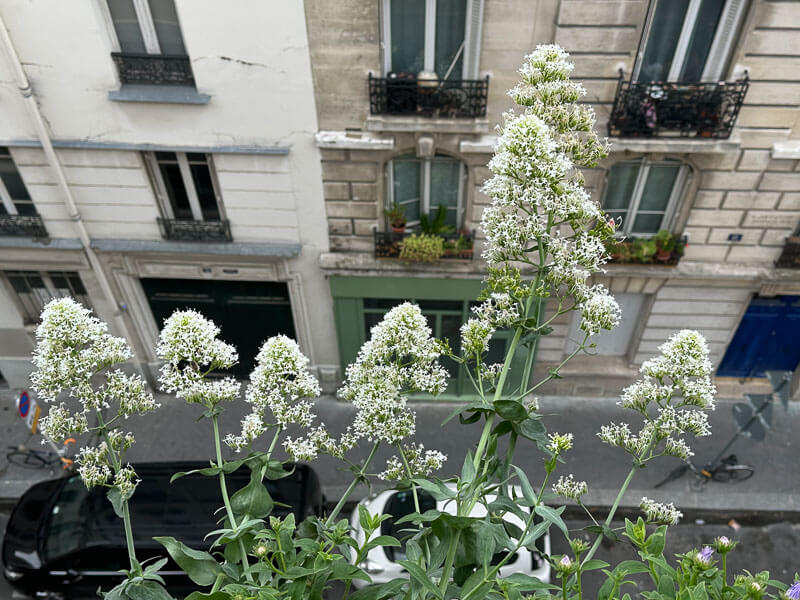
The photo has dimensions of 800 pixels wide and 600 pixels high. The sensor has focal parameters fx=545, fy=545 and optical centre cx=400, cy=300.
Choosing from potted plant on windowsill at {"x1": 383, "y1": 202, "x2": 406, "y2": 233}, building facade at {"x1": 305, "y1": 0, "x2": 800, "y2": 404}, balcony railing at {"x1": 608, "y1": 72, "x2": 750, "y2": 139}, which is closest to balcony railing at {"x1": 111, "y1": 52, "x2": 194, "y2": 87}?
building facade at {"x1": 305, "y1": 0, "x2": 800, "y2": 404}

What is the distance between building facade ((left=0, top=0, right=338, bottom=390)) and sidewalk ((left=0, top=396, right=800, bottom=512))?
1.55 m

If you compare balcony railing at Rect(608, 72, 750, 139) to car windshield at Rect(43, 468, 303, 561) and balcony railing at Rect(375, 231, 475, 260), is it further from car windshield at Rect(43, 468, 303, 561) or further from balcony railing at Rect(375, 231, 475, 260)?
car windshield at Rect(43, 468, 303, 561)

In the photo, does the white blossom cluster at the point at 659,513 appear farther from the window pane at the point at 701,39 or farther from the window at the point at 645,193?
the window pane at the point at 701,39

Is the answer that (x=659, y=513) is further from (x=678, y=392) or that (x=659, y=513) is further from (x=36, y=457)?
(x=36, y=457)

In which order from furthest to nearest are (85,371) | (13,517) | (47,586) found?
1. (13,517)
2. (47,586)
3. (85,371)

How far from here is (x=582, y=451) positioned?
43.0 ft

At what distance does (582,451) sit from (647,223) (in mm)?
5543

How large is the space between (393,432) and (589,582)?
9090 millimetres

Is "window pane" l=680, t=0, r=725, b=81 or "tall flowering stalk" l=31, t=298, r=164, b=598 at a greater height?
"window pane" l=680, t=0, r=725, b=81

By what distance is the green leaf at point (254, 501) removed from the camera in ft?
11.1

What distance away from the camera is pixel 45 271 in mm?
13023

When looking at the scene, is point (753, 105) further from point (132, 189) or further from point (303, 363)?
point (132, 189)

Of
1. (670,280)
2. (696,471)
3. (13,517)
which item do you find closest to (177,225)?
(13,517)

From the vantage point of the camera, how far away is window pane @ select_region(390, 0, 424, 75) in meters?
9.72
